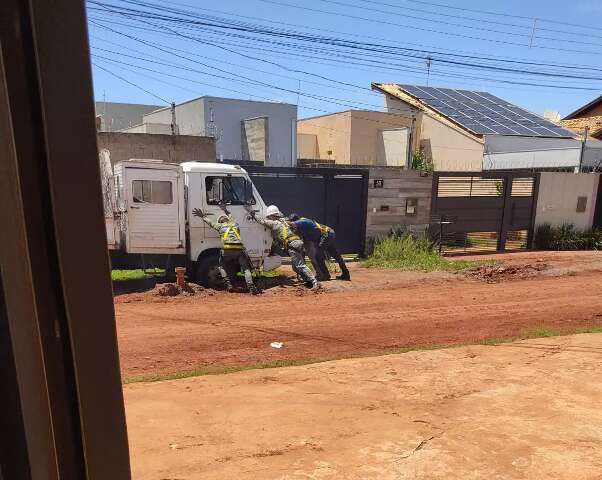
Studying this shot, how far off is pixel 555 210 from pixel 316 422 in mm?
15513

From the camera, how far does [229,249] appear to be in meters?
8.82

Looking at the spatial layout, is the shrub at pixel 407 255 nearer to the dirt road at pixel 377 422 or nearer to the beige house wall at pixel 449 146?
the dirt road at pixel 377 422

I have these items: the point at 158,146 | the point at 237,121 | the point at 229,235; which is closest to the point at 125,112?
the point at 237,121

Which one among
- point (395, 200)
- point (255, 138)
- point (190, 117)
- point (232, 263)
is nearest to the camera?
point (232, 263)

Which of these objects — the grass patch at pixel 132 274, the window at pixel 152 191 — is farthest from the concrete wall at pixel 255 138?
the window at pixel 152 191

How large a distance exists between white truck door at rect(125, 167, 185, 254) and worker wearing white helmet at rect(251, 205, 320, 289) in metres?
1.55

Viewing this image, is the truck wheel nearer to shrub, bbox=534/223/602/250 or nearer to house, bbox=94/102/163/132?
shrub, bbox=534/223/602/250

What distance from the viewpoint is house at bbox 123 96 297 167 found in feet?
81.8

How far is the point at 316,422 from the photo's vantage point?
145 inches

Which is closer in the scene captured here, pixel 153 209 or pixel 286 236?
pixel 153 209

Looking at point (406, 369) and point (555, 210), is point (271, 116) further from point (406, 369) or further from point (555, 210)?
point (406, 369)

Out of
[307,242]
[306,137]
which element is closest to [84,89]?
[307,242]

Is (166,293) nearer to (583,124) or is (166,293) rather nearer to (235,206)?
(235,206)

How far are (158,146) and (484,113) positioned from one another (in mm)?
21521
